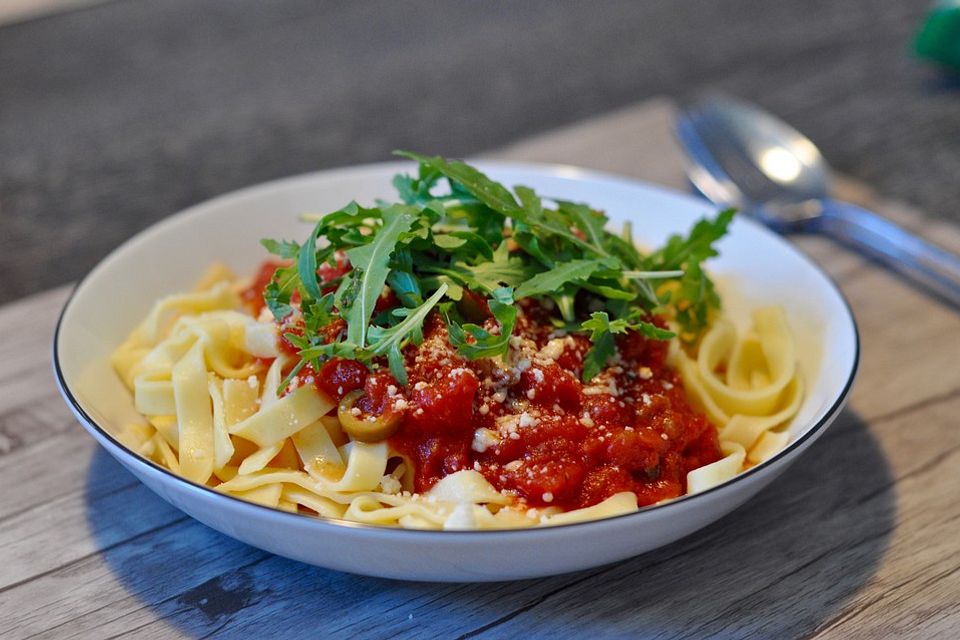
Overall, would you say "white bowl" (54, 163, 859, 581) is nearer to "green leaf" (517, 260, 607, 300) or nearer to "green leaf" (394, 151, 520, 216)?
"green leaf" (517, 260, 607, 300)

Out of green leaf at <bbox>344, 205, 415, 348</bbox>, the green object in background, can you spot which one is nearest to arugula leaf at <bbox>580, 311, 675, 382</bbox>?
green leaf at <bbox>344, 205, 415, 348</bbox>

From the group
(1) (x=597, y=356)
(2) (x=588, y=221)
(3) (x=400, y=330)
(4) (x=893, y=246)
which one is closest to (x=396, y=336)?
(3) (x=400, y=330)

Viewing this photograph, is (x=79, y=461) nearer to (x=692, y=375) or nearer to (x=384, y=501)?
(x=384, y=501)

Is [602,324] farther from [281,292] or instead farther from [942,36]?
[942,36]

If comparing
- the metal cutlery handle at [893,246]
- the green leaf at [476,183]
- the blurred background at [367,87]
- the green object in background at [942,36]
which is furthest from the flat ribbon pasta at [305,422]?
the green object in background at [942,36]

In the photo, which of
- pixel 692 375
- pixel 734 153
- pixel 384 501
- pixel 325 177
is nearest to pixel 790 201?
pixel 734 153

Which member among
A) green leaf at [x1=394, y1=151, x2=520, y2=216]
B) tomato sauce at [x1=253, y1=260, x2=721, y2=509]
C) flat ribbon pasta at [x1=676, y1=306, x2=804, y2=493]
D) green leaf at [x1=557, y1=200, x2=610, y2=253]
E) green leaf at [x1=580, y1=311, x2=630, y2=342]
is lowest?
flat ribbon pasta at [x1=676, y1=306, x2=804, y2=493]
